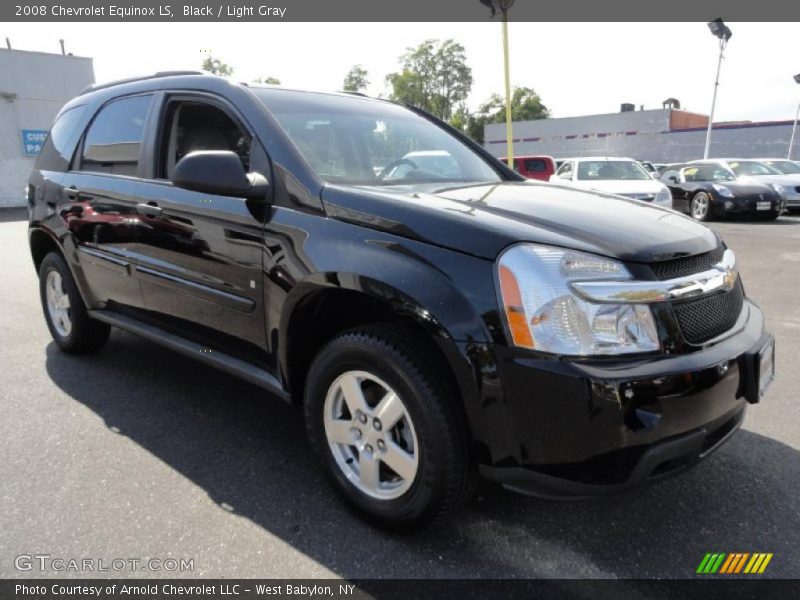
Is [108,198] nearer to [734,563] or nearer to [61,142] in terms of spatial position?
[61,142]

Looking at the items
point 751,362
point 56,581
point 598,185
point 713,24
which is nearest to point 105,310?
point 56,581

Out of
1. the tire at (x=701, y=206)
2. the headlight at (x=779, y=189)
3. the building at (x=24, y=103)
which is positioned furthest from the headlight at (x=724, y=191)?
the building at (x=24, y=103)

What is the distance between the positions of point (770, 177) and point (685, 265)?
15.4 metres

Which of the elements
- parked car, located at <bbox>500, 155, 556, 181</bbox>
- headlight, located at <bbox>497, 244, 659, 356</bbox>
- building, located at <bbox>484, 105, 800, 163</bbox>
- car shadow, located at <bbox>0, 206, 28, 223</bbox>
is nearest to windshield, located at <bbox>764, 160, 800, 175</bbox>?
parked car, located at <bbox>500, 155, 556, 181</bbox>

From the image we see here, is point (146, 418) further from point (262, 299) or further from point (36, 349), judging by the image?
point (36, 349)

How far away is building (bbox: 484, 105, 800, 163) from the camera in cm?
3234

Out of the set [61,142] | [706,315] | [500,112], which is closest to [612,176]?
[61,142]

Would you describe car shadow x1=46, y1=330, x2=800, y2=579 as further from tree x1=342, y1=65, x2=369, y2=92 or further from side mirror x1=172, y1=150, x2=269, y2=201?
tree x1=342, y1=65, x2=369, y2=92

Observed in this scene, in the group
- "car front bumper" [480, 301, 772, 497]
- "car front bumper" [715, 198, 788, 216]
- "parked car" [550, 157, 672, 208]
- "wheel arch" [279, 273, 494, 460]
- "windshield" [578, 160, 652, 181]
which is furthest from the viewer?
"car front bumper" [715, 198, 788, 216]

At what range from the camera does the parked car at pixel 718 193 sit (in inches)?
519

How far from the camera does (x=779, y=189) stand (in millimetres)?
13953

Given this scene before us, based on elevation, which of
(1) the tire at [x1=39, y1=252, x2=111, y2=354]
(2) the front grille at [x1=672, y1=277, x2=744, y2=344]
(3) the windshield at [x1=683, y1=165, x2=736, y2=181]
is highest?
(3) the windshield at [x1=683, y1=165, x2=736, y2=181]

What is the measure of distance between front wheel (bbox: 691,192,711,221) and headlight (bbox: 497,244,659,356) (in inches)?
531

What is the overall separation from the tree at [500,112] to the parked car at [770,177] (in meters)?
45.5
